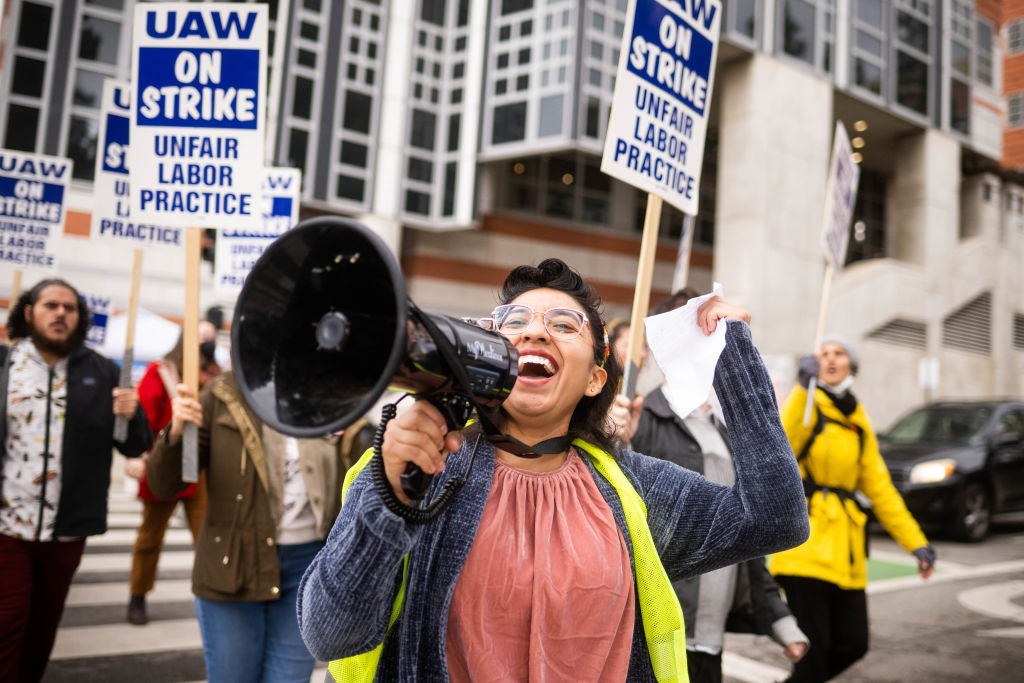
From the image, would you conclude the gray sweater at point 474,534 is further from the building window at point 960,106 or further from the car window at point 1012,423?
the building window at point 960,106

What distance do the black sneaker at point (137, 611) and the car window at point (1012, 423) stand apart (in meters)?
11.0

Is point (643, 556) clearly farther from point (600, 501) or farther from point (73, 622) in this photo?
point (73, 622)

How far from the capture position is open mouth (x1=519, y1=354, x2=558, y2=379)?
1.83 m

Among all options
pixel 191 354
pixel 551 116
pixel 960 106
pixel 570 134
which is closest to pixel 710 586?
pixel 191 354

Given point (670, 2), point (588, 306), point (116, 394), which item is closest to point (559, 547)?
point (588, 306)

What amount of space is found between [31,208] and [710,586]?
687cm

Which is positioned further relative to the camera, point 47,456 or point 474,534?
point 47,456

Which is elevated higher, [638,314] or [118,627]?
[638,314]

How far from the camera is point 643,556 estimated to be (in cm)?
175

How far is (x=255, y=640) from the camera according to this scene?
340 cm

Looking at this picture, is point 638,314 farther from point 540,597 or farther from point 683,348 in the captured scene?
point 540,597

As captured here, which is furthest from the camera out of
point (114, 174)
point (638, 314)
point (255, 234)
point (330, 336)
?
point (255, 234)

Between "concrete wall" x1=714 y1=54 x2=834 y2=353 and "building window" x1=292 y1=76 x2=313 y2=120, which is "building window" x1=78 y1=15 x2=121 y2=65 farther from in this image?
"concrete wall" x1=714 y1=54 x2=834 y2=353

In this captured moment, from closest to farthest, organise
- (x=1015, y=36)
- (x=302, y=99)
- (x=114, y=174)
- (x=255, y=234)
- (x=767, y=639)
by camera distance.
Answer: (x=114, y=174), (x=767, y=639), (x=255, y=234), (x=302, y=99), (x=1015, y=36)
